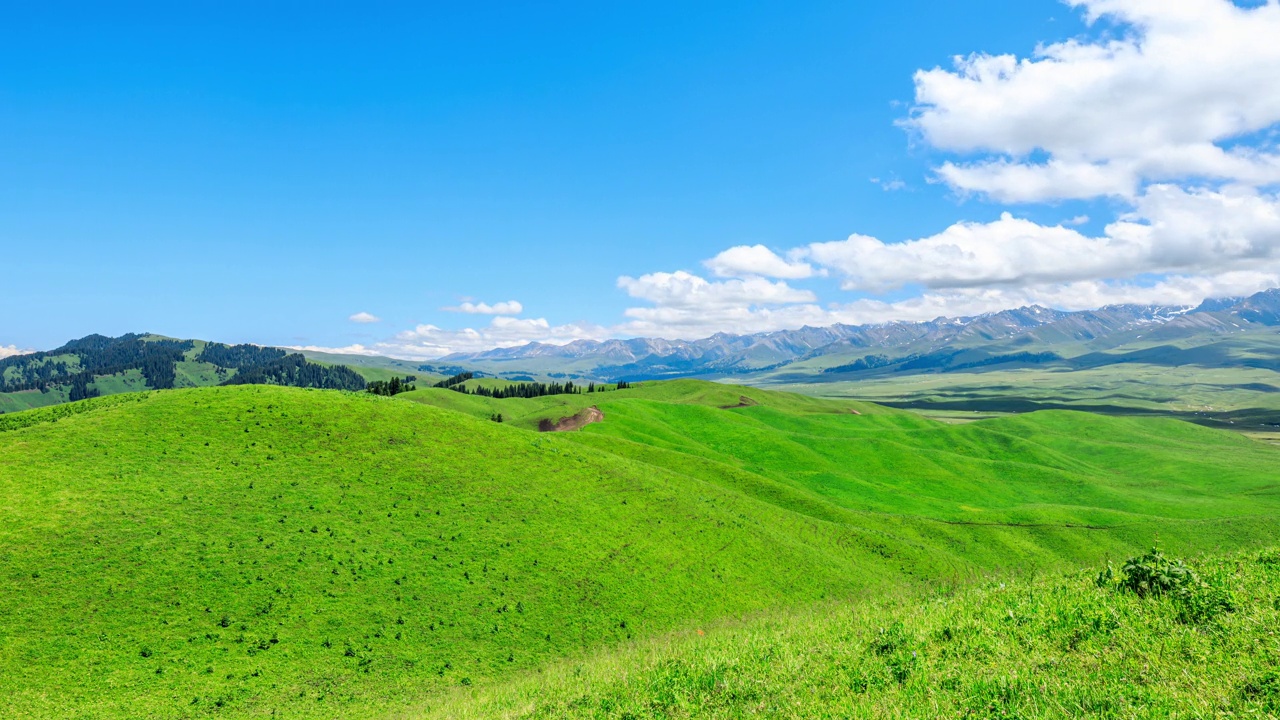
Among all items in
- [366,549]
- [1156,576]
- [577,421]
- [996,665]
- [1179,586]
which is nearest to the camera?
[996,665]

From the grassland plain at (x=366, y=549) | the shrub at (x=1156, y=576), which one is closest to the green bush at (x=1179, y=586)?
the shrub at (x=1156, y=576)

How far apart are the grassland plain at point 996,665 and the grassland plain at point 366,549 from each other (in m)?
15.0

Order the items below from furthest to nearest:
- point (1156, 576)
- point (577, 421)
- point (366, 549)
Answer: point (577, 421)
point (366, 549)
point (1156, 576)

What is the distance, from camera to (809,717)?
464 inches

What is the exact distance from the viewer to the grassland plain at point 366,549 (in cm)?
2728

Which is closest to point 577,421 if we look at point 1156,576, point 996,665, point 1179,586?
point 1156,576

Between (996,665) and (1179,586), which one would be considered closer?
(996,665)

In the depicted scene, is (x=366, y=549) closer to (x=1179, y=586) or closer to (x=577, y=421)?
(x=1179, y=586)

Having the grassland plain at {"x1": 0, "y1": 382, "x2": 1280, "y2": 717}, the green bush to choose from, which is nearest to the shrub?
the green bush

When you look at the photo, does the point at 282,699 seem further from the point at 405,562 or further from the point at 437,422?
the point at 437,422

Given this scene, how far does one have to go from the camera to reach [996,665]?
40.9 ft

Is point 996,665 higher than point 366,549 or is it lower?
higher

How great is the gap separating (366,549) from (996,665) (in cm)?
3685

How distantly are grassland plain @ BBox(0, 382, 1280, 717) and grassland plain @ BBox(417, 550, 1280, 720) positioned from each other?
15044 millimetres
